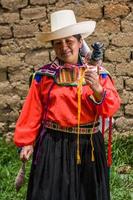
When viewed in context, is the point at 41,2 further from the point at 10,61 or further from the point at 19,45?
the point at 10,61

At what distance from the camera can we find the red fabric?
3.45 meters

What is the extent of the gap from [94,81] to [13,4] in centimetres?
249

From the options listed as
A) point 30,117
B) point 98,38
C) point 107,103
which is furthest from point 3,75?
point 107,103

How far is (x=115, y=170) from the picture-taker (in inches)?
207

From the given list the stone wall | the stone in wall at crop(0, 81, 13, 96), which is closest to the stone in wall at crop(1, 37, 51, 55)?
the stone wall

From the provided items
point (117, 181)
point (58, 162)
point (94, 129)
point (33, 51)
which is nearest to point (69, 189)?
point (58, 162)

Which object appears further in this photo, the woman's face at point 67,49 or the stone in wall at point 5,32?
the stone in wall at point 5,32

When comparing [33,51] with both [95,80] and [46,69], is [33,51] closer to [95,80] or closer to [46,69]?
[46,69]

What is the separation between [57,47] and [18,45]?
7.05 ft

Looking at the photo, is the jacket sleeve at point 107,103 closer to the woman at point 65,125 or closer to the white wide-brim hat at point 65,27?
the woman at point 65,125

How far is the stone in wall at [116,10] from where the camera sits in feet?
18.3

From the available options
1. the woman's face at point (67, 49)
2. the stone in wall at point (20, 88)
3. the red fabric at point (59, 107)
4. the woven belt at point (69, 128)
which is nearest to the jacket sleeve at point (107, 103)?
the red fabric at point (59, 107)

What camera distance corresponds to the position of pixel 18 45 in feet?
18.4

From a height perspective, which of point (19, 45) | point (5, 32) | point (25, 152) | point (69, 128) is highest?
point (5, 32)
